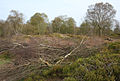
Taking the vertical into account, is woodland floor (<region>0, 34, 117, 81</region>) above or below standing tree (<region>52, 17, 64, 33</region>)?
below

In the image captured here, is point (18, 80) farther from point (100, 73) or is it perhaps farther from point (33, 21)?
point (33, 21)

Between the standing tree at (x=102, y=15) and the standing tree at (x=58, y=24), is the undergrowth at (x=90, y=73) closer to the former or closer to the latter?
the standing tree at (x=102, y=15)

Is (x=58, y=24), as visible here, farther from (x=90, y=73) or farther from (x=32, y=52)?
(x=90, y=73)

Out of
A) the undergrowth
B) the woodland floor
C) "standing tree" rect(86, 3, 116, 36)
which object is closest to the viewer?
the undergrowth

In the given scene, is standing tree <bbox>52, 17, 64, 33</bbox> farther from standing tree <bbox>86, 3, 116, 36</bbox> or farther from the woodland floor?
the woodland floor

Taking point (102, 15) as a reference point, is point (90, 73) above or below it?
below

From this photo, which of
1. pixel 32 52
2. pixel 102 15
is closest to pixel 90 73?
pixel 32 52

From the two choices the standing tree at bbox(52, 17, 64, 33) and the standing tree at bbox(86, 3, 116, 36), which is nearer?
the standing tree at bbox(86, 3, 116, 36)

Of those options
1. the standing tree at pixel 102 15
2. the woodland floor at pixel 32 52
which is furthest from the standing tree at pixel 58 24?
the woodland floor at pixel 32 52

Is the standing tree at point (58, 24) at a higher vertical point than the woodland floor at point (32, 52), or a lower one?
higher

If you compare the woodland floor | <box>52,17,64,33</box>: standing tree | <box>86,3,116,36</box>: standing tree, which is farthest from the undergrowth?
<box>52,17,64,33</box>: standing tree

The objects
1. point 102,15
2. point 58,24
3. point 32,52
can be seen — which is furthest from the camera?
point 58,24

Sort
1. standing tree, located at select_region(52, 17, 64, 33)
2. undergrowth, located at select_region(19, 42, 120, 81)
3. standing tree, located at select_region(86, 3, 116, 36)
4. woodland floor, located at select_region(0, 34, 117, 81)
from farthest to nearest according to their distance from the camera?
standing tree, located at select_region(52, 17, 64, 33) < standing tree, located at select_region(86, 3, 116, 36) < woodland floor, located at select_region(0, 34, 117, 81) < undergrowth, located at select_region(19, 42, 120, 81)

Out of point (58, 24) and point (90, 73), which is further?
point (58, 24)
